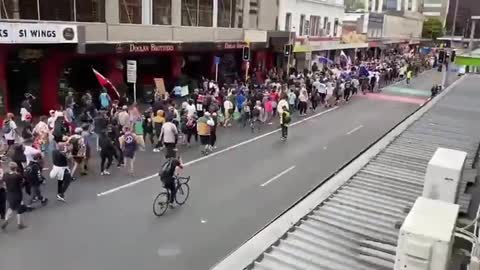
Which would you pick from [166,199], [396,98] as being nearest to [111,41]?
[166,199]

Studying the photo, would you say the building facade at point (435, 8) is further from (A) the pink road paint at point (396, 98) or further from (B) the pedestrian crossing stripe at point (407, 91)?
(A) the pink road paint at point (396, 98)

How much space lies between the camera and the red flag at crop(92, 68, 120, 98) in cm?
2036

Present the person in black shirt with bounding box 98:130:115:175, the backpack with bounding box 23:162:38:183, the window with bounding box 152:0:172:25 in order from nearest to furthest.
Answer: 1. the backpack with bounding box 23:162:38:183
2. the person in black shirt with bounding box 98:130:115:175
3. the window with bounding box 152:0:172:25

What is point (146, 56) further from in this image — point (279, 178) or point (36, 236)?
point (36, 236)

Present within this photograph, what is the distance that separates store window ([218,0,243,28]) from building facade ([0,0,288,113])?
0.21 feet

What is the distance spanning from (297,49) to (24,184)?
3115cm

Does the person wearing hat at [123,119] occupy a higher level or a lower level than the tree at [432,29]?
lower

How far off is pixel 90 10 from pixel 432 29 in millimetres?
88538

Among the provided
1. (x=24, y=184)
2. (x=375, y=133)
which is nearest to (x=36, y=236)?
(x=24, y=184)

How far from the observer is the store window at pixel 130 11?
969 inches

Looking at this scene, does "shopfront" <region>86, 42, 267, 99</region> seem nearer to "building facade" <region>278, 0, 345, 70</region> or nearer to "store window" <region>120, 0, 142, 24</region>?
"store window" <region>120, 0, 142, 24</region>

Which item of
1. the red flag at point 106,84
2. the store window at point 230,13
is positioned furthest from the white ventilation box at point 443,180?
the store window at point 230,13

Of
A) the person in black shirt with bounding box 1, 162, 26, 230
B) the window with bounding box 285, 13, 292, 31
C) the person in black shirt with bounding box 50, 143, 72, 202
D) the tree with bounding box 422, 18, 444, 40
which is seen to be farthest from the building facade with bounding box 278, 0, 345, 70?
the tree with bounding box 422, 18, 444, 40

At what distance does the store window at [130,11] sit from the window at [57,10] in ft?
10.2
